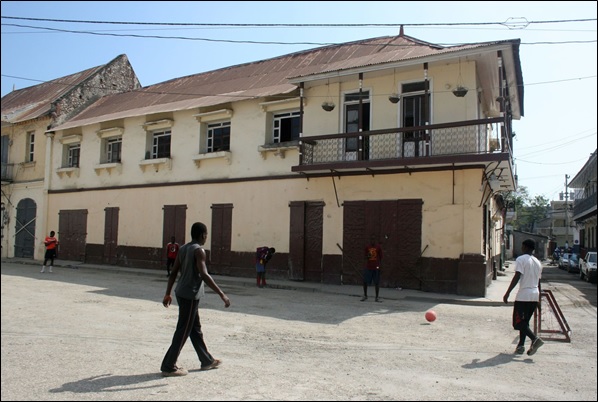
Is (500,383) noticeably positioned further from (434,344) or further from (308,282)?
(308,282)

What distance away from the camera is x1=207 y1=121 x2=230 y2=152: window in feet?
64.4

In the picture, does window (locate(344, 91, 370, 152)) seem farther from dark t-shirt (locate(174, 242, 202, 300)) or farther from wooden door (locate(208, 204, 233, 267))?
dark t-shirt (locate(174, 242, 202, 300))

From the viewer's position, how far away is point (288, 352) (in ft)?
23.0

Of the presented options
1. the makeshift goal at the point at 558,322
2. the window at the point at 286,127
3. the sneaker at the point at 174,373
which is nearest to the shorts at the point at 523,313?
the makeshift goal at the point at 558,322

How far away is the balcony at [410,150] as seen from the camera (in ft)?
44.8

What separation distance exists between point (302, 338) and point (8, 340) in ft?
14.2

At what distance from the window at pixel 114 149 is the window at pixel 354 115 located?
11.9m

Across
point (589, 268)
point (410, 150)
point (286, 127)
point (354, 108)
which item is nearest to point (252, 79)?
point (286, 127)

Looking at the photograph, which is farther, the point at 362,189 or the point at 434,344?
the point at 362,189

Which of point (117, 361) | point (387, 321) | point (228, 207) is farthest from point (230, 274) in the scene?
point (117, 361)

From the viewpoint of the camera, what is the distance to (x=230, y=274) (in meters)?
18.6

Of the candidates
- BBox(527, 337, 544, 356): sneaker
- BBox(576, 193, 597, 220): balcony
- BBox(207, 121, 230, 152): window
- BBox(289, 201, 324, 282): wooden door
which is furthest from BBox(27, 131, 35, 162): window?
BBox(576, 193, 597, 220): balcony

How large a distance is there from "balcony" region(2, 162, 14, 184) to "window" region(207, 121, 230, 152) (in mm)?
13685

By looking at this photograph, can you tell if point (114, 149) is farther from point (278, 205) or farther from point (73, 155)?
point (278, 205)
